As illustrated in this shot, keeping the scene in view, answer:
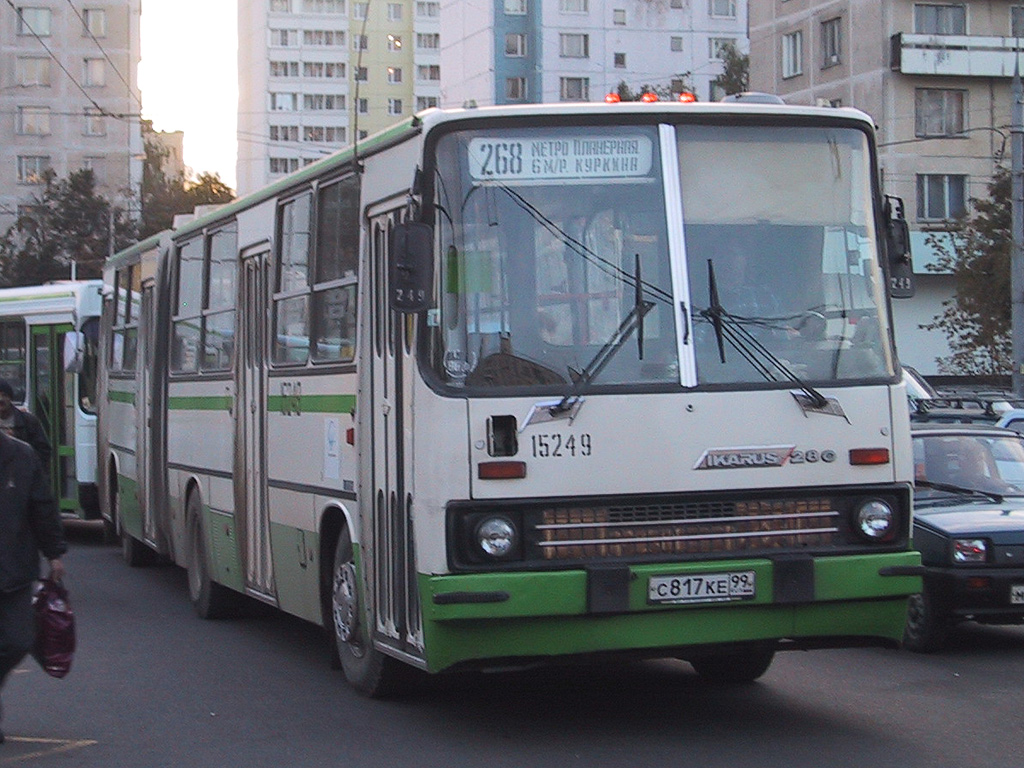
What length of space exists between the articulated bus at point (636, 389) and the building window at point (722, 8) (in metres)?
88.6

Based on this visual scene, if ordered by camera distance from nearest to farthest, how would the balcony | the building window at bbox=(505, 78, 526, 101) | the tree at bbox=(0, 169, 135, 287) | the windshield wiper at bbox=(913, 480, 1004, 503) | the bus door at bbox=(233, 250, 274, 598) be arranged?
the bus door at bbox=(233, 250, 274, 598)
the windshield wiper at bbox=(913, 480, 1004, 503)
the balcony
the tree at bbox=(0, 169, 135, 287)
the building window at bbox=(505, 78, 526, 101)

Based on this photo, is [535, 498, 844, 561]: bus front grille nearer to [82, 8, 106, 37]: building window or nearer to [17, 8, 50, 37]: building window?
[82, 8, 106, 37]: building window

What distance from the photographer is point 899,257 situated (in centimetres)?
884

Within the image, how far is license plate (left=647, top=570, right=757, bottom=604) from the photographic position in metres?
8.10

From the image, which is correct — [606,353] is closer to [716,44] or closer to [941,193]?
[941,193]

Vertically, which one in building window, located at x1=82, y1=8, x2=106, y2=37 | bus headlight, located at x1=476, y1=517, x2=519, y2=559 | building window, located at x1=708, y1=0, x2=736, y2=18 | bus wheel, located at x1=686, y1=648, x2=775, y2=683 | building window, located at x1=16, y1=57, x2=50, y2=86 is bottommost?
bus wheel, located at x1=686, y1=648, x2=775, y2=683

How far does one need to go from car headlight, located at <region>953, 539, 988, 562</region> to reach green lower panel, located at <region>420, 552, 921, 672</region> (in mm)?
2899

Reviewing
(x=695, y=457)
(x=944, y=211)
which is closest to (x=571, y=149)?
(x=695, y=457)

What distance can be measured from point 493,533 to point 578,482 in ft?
1.49

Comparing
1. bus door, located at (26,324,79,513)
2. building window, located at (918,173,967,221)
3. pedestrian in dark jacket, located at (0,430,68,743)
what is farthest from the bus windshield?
building window, located at (918,173,967,221)

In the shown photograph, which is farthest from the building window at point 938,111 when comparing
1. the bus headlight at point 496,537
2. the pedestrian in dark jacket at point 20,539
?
the pedestrian in dark jacket at point 20,539

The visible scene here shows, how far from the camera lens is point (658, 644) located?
26.8 ft

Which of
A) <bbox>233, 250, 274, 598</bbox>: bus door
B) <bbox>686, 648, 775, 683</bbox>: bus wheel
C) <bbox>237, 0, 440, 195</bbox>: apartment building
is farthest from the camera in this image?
<bbox>237, 0, 440, 195</bbox>: apartment building

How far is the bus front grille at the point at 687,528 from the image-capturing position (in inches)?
321
